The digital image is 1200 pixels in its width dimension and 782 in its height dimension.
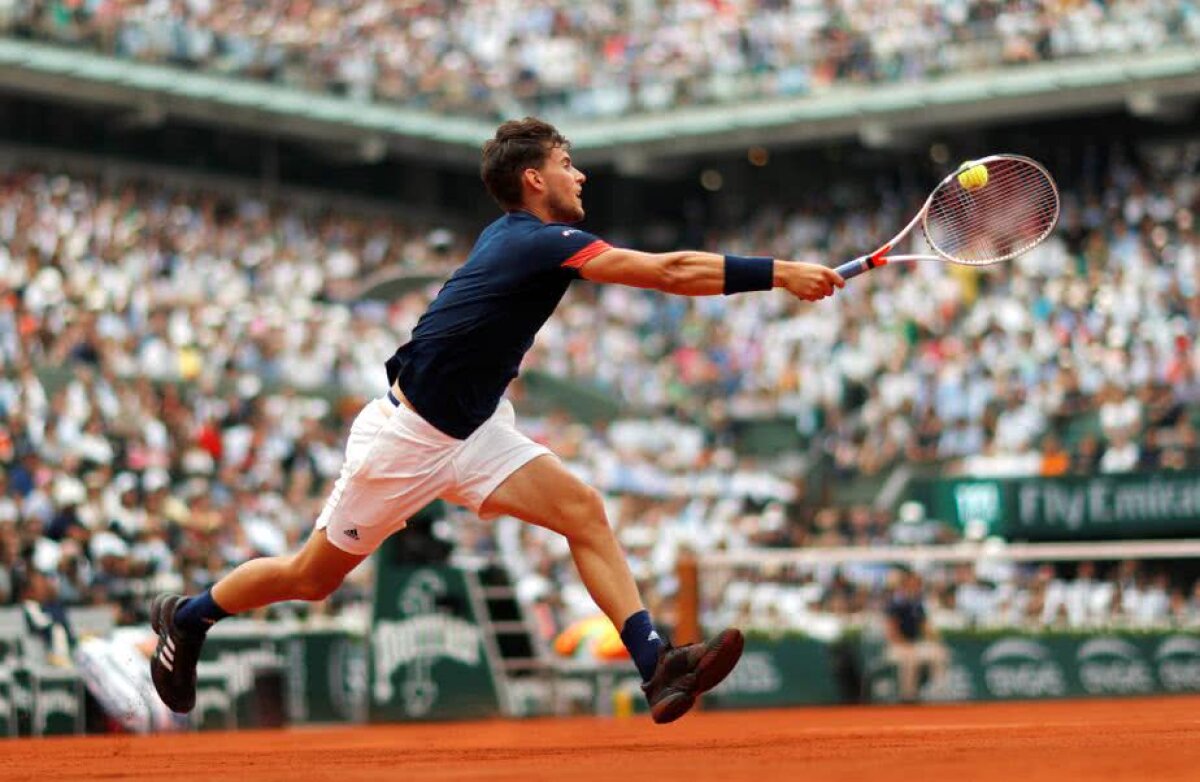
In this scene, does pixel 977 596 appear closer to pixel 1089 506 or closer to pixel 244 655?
pixel 1089 506

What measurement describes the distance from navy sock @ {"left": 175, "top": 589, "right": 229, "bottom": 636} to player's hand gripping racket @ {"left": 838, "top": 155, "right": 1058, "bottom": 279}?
3463 millimetres

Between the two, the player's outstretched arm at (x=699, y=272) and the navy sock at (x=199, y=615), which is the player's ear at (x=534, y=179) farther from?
the navy sock at (x=199, y=615)

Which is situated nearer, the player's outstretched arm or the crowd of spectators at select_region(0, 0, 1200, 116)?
the player's outstretched arm

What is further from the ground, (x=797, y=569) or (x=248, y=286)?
(x=248, y=286)

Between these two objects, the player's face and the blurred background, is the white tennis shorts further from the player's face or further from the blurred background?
the blurred background

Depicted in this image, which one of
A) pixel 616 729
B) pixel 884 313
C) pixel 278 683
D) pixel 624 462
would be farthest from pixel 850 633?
pixel 884 313

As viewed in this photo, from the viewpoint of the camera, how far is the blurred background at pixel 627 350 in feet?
57.2

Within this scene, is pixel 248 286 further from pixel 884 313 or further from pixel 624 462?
pixel 884 313

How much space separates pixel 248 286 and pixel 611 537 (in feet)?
67.8

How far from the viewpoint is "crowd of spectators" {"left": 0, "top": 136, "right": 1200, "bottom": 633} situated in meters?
21.4

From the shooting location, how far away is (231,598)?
9.05 meters

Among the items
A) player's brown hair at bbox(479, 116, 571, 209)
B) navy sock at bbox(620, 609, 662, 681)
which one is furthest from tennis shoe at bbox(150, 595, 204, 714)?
player's brown hair at bbox(479, 116, 571, 209)

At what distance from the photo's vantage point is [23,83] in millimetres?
29891

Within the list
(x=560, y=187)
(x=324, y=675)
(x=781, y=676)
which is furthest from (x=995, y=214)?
(x=324, y=675)
